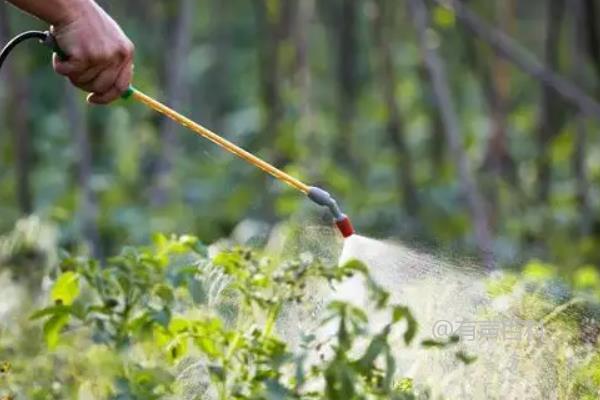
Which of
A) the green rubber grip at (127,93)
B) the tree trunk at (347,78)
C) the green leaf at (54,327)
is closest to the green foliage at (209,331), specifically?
the green leaf at (54,327)

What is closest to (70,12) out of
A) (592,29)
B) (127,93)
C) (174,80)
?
(127,93)

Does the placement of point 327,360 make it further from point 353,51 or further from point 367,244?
point 353,51

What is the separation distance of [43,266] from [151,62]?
332 inches

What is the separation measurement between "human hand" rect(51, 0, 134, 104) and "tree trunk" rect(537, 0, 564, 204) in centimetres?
678

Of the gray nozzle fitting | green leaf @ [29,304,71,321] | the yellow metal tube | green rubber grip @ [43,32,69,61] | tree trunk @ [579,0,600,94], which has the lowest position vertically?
green leaf @ [29,304,71,321]

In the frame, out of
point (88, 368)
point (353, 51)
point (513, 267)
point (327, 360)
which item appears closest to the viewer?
point (327, 360)

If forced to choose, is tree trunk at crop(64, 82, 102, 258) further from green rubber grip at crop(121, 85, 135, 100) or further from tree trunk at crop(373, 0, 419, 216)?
green rubber grip at crop(121, 85, 135, 100)

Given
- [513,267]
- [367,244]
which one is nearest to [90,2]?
[367,244]

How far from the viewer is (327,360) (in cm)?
326

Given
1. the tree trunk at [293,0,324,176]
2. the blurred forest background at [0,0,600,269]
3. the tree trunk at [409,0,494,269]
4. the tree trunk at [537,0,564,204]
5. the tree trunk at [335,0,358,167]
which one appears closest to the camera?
the tree trunk at [409,0,494,269]

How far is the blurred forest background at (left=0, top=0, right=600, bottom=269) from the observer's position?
30.4ft

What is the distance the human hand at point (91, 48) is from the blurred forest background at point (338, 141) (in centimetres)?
374

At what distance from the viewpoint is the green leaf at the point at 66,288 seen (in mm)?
3703

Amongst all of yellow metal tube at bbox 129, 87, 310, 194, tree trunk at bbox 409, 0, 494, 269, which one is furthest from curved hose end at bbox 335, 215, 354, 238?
tree trunk at bbox 409, 0, 494, 269
